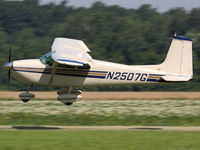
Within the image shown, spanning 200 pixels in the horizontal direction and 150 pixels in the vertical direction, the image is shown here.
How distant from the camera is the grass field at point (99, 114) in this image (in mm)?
22516

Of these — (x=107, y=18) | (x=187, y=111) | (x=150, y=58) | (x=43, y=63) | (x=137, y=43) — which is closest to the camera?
(x=43, y=63)

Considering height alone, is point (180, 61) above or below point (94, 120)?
above

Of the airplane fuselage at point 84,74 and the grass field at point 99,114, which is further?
the grass field at point 99,114

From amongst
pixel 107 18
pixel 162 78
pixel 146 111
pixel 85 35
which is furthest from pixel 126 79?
pixel 107 18

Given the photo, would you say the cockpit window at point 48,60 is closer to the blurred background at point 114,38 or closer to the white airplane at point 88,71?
the white airplane at point 88,71

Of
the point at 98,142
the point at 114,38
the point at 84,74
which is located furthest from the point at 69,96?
the point at 114,38

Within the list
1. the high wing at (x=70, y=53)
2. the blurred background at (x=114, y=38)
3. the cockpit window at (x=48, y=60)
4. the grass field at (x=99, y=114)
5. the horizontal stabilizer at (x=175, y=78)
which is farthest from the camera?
the blurred background at (x=114, y=38)

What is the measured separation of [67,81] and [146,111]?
267 inches

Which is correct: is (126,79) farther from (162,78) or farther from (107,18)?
(107,18)

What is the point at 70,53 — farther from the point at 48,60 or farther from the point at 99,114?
the point at 99,114

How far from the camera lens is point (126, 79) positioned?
64.3ft

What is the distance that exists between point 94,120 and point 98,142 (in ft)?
27.4

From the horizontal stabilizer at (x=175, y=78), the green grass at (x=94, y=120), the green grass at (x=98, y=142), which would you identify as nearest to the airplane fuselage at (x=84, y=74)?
the horizontal stabilizer at (x=175, y=78)

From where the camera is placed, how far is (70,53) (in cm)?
1905
